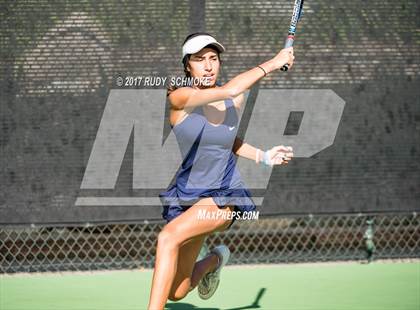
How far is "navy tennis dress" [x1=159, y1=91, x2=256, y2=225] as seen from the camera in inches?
207

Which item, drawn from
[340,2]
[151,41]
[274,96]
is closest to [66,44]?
[151,41]

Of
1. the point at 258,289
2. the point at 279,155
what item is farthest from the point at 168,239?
the point at 258,289

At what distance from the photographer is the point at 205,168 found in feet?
17.5

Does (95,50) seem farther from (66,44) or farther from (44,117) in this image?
(44,117)

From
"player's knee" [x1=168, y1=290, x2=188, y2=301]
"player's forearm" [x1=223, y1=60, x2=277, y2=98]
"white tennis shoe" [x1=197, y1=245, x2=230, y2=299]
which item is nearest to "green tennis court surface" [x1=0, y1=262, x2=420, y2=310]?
"white tennis shoe" [x1=197, y1=245, x2=230, y2=299]

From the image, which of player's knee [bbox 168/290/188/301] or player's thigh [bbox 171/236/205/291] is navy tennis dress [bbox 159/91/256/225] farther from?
player's knee [bbox 168/290/188/301]

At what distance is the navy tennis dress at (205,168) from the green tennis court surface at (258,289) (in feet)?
4.29

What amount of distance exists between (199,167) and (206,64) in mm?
635

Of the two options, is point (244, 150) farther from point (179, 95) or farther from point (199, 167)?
point (179, 95)

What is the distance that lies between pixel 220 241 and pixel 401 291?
1930mm

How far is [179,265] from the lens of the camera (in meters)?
5.41

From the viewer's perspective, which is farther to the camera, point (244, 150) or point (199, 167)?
point (244, 150)

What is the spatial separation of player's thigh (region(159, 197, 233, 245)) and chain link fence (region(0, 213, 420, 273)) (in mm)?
2453

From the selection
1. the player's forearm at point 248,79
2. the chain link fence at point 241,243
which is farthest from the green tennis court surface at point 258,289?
the player's forearm at point 248,79
